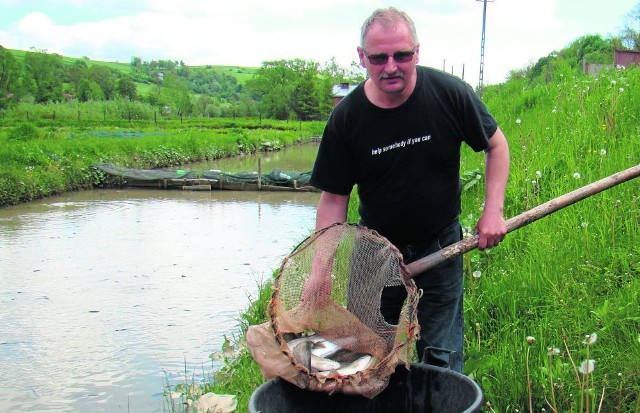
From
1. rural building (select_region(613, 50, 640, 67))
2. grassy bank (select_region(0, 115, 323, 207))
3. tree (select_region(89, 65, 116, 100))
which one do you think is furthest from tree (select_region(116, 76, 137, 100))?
rural building (select_region(613, 50, 640, 67))

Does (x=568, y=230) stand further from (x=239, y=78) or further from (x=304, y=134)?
(x=239, y=78)

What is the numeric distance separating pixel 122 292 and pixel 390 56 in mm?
7293

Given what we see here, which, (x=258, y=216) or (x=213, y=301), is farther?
(x=258, y=216)

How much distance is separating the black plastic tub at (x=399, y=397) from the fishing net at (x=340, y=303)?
0.09m

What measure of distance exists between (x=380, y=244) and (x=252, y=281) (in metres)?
7.08

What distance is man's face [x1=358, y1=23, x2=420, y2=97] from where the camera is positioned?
2.49 m

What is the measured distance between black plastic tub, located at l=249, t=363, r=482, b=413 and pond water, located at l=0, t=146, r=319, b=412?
3046 mm

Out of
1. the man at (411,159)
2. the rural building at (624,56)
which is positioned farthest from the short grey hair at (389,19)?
the rural building at (624,56)

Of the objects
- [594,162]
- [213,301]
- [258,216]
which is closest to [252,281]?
[213,301]

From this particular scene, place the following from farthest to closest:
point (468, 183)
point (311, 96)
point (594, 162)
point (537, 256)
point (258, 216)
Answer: point (311, 96), point (258, 216), point (468, 183), point (594, 162), point (537, 256)

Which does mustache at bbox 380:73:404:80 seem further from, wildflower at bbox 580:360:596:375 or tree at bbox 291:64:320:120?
tree at bbox 291:64:320:120

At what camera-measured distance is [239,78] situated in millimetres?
155375

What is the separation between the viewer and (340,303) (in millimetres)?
2875

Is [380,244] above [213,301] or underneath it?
above
